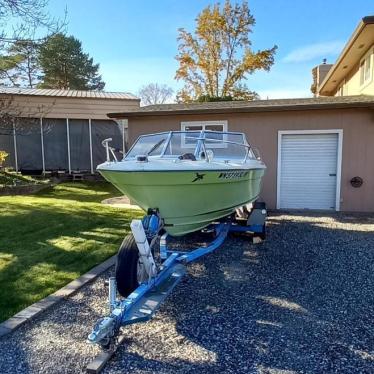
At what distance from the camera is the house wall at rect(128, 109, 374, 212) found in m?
9.12

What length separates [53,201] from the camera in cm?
1080

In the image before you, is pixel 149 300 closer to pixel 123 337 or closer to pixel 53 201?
pixel 123 337

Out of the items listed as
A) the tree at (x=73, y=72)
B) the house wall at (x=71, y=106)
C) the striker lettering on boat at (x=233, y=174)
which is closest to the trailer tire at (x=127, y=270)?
the striker lettering on boat at (x=233, y=174)

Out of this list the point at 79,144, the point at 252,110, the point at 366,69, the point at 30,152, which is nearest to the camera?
the point at 252,110

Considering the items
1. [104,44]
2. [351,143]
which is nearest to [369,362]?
[351,143]

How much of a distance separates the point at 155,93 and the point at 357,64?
93.1ft

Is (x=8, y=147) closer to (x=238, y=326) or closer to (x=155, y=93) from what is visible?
(x=238, y=326)

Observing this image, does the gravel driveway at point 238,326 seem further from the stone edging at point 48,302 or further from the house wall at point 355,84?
the house wall at point 355,84

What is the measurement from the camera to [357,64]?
509 inches

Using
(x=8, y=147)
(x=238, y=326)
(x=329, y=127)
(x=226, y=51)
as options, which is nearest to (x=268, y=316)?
(x=238, y=326)

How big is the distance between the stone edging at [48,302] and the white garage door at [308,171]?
6.30 m

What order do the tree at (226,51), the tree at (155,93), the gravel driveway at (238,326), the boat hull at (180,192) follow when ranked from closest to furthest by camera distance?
the gravel driveway at (238,326) < the boat hull at (180,192) < the tree at (226,51) < the tree at (155,93)

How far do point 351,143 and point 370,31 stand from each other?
3.28 metres

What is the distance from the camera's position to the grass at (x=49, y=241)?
4324 millimetres
